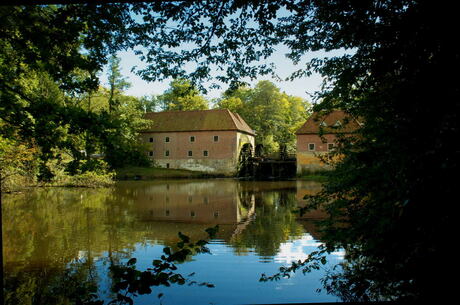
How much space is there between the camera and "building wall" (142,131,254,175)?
115ft

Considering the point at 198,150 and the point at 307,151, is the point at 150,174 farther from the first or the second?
the point at 307,151

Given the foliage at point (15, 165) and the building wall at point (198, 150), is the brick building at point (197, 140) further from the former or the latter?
the foliage at point (15, 165)

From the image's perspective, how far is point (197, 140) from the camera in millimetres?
35938

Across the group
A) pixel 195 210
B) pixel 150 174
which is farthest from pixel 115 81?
pixel 195 210

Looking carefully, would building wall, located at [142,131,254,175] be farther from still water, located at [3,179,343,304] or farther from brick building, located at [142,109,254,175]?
still water, located at [3,179,343,304]

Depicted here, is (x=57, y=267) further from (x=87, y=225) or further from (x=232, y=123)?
(x=232, y=123)

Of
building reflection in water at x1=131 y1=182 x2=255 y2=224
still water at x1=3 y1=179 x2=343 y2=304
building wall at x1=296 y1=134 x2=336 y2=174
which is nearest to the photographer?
still water at x1=3 y1=179 x2=343 y2=304

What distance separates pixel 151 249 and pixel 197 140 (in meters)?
29.3


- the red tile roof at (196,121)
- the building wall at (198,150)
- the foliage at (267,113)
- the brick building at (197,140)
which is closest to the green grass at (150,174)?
the building wall at (198,150)

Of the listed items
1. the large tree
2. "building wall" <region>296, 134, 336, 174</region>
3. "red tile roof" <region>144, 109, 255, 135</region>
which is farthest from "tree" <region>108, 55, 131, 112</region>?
the large tree

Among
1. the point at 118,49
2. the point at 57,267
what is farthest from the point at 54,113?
the point at 57,267

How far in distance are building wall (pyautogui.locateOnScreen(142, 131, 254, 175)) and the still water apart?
21.9 meters

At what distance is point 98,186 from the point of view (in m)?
19.7

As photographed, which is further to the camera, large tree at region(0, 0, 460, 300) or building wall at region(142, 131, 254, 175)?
building wall at region(142, 131, 254, 175)
